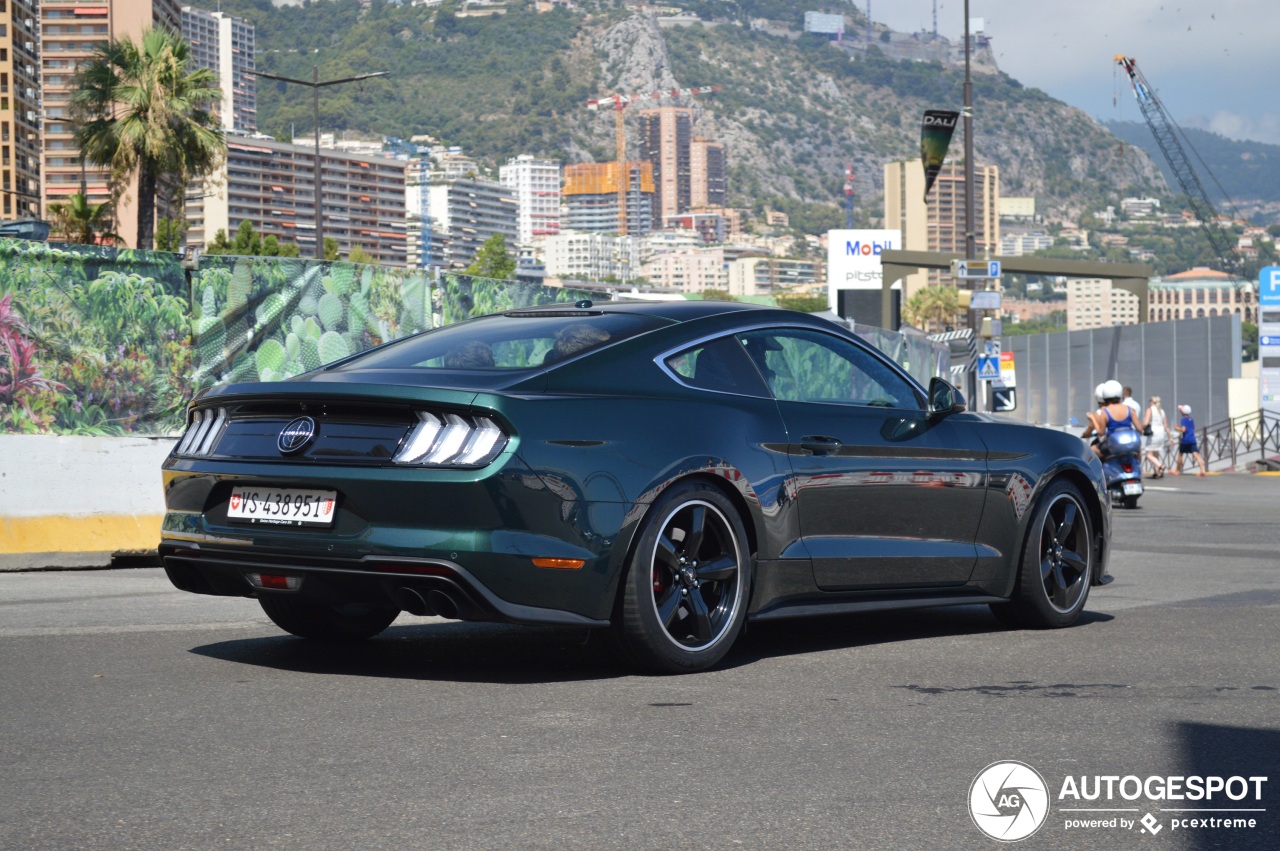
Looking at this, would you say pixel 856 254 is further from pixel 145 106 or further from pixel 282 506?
pixel 282 506

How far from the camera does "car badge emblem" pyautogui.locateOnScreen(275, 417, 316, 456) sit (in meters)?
5.68

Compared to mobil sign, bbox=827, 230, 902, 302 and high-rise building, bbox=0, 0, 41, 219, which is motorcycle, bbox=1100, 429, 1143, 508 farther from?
high-rise building, bbox=0, 0, 41, 219

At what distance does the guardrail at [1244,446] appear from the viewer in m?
40.8

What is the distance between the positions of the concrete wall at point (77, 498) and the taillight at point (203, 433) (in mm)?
4901

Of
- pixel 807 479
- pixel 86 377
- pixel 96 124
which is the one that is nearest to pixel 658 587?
pixel 807 479

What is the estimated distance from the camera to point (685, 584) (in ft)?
19.5

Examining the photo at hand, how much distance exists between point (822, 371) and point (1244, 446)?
4055 centimetres

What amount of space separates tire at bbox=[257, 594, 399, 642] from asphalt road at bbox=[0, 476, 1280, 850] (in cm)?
10

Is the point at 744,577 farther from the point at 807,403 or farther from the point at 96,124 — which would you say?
the point at 96,124

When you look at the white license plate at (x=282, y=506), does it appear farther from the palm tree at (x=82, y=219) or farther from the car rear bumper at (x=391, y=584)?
the palm tree at (x=82, y=219)

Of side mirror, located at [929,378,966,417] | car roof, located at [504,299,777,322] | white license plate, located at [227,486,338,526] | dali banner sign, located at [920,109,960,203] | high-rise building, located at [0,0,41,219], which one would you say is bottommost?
white license plate, located at [227,486,338,526]

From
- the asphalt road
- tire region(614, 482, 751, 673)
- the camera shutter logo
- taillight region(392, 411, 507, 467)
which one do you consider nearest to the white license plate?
taillight region(392, 411, 507, 467)

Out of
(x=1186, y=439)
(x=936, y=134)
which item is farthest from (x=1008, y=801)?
(x=936, y=134)

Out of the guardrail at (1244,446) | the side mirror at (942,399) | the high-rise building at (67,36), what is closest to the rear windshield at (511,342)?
the side mirror at (942,399)
